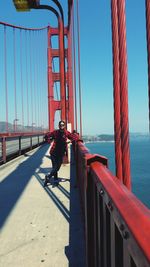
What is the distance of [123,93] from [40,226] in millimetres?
2136

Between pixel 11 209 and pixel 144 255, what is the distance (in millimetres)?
4771

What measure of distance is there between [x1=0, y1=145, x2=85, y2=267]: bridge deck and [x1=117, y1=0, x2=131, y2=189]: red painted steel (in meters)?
1.05

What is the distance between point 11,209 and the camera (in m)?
5.34

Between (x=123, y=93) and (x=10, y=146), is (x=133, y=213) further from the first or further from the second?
(x=10, y=146)

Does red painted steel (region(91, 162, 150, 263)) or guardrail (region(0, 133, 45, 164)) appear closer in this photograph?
red painted steel (region(91, 162, 150, 263))

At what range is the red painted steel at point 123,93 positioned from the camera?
3822mm

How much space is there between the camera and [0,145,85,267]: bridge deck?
331 cm

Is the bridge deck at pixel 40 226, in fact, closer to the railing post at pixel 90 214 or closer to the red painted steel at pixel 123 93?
the railing post at pixel 90 214

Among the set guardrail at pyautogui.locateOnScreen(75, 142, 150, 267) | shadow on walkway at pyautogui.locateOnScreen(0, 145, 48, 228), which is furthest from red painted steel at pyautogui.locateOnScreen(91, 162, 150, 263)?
shadow on walkway at pyautogui.locateOnScreen(0, 145, 48, 228)

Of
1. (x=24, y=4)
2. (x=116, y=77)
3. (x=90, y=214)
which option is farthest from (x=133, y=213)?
(x=24, y=4)

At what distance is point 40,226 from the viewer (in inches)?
173

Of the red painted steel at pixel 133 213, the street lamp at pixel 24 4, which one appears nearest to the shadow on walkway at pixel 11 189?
the red painted steel at pixel 133 213

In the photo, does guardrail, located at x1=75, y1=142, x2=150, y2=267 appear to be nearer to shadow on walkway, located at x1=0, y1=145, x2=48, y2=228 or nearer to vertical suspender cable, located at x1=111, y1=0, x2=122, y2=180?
vertical suspender cable, located at x1=111, y1=0, x2=122, y2=180

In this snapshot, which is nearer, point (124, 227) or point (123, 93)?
point (124, 227)
